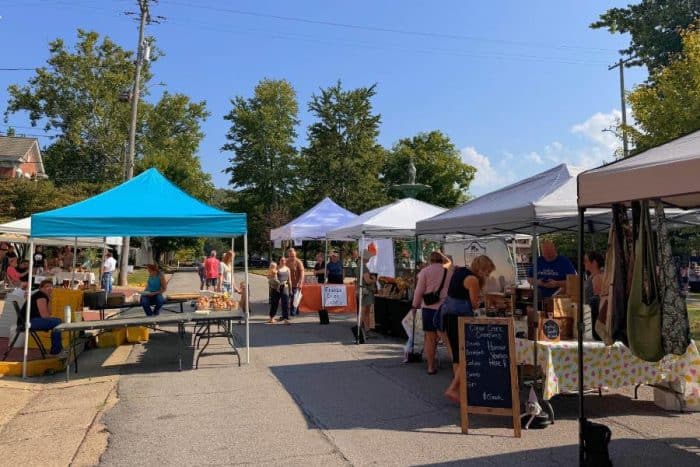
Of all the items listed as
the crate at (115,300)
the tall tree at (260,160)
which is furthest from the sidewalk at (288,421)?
the tall tree at (260,160)

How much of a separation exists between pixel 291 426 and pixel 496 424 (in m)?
1.94

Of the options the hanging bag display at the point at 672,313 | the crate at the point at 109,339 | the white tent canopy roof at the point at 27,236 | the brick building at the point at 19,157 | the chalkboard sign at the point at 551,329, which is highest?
the brick building at the point at 19,157

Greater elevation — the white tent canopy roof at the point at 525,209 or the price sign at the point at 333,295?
the white tent canopy roof at the point at 525,209

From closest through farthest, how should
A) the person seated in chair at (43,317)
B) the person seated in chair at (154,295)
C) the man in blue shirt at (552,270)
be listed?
the man in blue shirt at (552,270)
the person seated in chair at (43,317)
the person seated in chair at (154,295)

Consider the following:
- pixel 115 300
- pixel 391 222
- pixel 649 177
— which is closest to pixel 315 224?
pixel 391 222

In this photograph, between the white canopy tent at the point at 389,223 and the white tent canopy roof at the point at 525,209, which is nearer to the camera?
→ the white tent canopy roof at the point at 525,209

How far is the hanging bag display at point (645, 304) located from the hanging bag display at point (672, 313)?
5 cm

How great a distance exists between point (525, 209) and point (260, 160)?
49618 millimetres

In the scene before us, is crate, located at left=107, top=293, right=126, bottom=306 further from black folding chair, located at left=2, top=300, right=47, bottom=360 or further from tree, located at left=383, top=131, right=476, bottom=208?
tree, located at left=383, top=131, right=476, bottom=208

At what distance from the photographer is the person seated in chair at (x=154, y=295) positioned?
9.87m

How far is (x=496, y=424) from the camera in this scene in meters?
5.30

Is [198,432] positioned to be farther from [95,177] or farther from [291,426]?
[95,177]

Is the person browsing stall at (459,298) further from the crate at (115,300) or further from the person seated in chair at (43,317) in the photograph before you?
the crate at (115,300)

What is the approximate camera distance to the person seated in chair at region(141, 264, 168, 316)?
32.4ft
